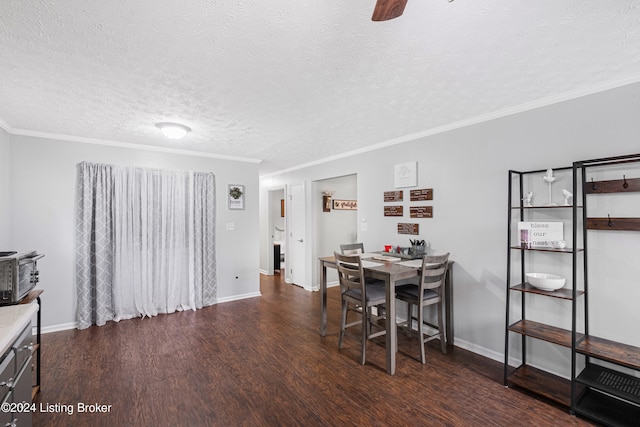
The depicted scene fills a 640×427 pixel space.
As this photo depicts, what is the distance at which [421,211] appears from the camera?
11.8 ft

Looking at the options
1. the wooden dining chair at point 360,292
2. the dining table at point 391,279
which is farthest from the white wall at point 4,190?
the wooden dining chair at point 360,292

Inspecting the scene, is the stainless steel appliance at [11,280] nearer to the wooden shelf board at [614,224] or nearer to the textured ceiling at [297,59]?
the textured ceiling at [297,59]

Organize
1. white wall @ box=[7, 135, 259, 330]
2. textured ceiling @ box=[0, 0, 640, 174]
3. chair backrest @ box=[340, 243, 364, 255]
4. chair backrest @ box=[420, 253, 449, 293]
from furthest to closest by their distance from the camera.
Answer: chair backrest @ box=[340, 243, 364, 255] → white wall @ box=[7, 135, 259, 330] → chair backrest @ box=[420, 253, 449, 293] → textured ceiling @ box=[0, 0, 640, 174]

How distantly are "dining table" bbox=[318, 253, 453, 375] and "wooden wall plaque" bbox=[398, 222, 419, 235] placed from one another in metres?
0.40

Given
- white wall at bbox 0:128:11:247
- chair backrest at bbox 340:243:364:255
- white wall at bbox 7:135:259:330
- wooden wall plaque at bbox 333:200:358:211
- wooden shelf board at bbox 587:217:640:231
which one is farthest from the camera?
wooden wall plaque at bbox 333:200:358:211

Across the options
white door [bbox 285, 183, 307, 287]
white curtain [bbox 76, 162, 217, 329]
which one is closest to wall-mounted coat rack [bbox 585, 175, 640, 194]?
white door [bbox 285, 183, 307, 287]

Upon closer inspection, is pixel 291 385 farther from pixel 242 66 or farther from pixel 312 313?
pixel 242 66

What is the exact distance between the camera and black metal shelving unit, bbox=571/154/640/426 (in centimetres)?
198

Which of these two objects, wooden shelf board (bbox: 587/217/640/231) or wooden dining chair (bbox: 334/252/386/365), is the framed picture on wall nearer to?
wooden dining chair (bbox: 334/252/386/365)

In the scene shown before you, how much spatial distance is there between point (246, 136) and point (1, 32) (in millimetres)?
2258

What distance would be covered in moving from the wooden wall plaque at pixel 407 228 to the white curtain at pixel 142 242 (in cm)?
287

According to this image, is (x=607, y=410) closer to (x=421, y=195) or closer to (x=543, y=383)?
(x=543, y=383)

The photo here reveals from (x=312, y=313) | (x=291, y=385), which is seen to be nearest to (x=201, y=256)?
(x=312, y=313)

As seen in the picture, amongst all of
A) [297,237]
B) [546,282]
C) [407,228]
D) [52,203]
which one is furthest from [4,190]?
[546,282]
